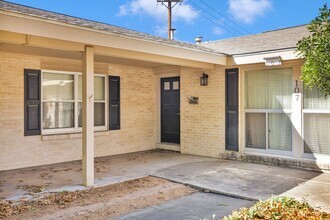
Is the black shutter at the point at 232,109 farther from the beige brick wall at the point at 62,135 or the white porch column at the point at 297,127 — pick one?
the beige brick wall at the point at 62,135

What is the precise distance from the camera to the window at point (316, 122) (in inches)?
274

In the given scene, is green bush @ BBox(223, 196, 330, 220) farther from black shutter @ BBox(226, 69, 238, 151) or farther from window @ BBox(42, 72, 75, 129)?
window @ BBox(42, 72, 75, 129)

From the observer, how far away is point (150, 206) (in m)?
4.71

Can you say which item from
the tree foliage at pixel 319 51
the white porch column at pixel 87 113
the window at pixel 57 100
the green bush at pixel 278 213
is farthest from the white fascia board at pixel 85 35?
the green bush at pixel 278 213

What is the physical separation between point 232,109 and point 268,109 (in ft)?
3.17

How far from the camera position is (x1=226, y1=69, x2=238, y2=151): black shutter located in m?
8.26

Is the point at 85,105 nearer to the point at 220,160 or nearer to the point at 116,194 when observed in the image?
the point at 116,194

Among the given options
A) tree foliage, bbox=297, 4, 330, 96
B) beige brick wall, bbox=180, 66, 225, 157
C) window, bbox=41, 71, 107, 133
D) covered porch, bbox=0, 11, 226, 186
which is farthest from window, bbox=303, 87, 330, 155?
window, bbox=41, 71, 107, 133

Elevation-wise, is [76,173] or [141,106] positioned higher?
[141,106]

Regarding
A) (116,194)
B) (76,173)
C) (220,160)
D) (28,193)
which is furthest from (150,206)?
(220,160)

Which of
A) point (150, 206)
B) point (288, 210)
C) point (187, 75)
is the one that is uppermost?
point (187, 75)

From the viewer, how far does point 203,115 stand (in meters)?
8.98

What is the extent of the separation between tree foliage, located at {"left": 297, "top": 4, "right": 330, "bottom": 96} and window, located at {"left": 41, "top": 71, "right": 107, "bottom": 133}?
6.25 metres

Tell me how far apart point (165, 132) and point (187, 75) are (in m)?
2.21
